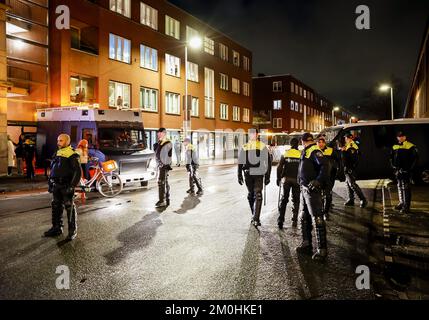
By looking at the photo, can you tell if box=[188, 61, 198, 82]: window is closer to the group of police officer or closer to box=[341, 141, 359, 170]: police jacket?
the group of police officer

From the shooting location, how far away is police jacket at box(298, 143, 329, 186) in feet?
18.9

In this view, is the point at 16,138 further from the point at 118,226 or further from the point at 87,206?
the point at 118,226

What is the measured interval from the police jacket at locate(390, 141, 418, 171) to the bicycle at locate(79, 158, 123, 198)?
27.2 ft

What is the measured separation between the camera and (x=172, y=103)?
31.3 meters

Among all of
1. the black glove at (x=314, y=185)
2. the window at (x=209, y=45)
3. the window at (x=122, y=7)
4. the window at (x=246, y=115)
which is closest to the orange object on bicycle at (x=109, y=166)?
the black glove at (x=314, y=185)

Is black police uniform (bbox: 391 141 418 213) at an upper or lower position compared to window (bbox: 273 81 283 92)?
lower

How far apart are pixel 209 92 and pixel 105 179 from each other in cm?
2641

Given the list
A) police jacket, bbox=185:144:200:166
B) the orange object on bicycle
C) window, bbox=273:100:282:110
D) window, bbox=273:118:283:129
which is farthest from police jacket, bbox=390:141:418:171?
window, bbox=273:100:282:110

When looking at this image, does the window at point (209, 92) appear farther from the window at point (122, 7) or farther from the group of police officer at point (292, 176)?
the group of police officer at point (292, 176)

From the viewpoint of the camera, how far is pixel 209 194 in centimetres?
1243

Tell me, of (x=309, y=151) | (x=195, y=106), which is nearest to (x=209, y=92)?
(x=195, y=106)

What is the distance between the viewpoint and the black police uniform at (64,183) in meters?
6.96

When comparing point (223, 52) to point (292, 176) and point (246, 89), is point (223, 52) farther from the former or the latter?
point (292, 176)

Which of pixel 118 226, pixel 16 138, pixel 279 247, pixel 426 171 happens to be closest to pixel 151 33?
pixel 16 138
